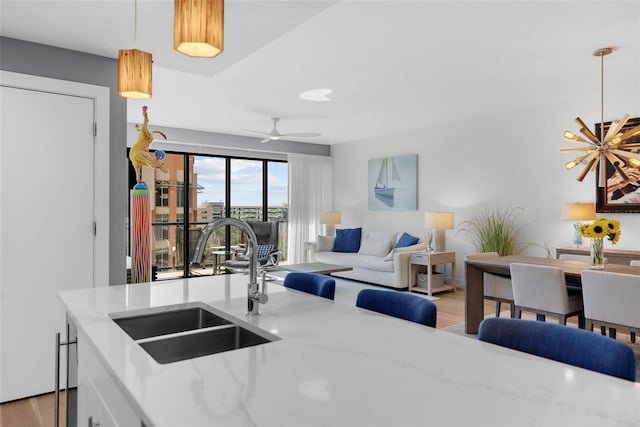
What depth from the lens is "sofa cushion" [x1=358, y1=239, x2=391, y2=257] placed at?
712 cm

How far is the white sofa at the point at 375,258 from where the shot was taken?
6.27 meters

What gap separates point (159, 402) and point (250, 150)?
7.35 metres

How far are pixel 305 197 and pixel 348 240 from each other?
1411mm

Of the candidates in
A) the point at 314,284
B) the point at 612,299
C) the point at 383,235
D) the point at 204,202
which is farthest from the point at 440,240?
the point at 314,284

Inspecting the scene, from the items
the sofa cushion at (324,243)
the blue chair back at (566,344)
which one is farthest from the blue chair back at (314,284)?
the sofa cushion at (324,243)

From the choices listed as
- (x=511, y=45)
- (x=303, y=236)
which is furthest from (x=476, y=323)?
(x=303, y=236)

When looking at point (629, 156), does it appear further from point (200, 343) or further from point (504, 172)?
point (200, 343)

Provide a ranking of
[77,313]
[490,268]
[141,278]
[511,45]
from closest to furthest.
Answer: [77,313]
[141,278]
[511,45]
[490,268]

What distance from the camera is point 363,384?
967 mm

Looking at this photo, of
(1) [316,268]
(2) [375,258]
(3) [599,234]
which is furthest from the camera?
(2) [375,258]

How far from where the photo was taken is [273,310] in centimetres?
167

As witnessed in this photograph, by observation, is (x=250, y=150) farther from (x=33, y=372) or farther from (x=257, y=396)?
(x=257, y=396)

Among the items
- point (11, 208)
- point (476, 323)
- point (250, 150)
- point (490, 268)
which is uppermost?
point (250, 150)

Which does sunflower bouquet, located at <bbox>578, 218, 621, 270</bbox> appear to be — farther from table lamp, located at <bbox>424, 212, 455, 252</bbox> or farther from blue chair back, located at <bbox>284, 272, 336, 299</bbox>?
table lamp, located at <bbox>424, 212, 455, 252</bbox>
